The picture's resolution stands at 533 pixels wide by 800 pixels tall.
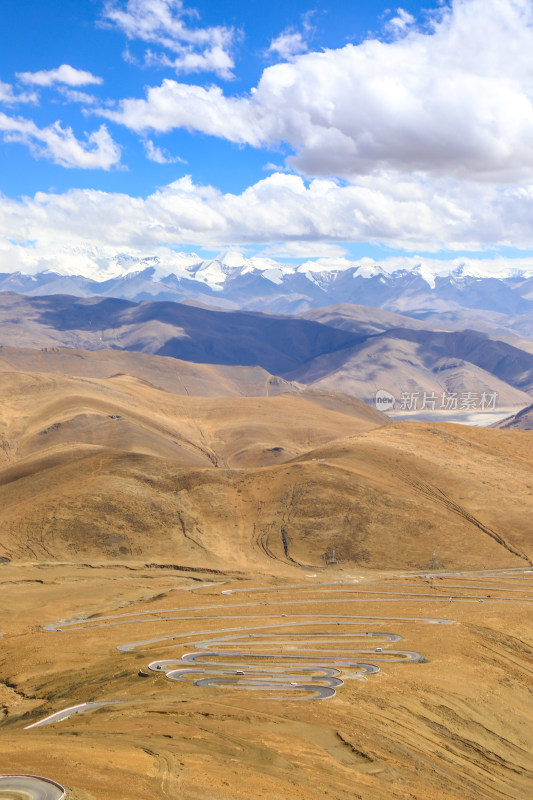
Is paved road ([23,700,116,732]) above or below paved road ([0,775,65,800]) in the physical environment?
below

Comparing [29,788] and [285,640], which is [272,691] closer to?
[285,640]

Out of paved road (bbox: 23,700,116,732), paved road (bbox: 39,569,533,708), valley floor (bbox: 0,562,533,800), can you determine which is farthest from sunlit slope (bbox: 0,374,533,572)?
paved road (bbox: 23,700,116,732)

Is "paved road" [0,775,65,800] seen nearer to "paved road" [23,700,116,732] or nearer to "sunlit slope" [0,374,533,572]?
"paved road" [23,700,116,732]

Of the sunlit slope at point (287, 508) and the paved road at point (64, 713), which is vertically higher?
the sunlit slope at point (287, 508)

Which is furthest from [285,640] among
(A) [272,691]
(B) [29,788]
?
(B) [29,788]

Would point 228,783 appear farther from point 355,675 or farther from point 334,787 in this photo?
point 355,675

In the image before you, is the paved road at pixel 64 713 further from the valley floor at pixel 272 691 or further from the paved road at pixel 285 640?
the valley floor at pixel 272 691

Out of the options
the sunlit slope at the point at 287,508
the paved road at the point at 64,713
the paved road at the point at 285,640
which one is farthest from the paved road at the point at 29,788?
the sunlit slope at the point at 287,508

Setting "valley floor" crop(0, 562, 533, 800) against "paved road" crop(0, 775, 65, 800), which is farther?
"valley floor" crop(0, 562, 533, 800)

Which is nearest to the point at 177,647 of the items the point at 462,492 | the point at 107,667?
the point at 107,667
